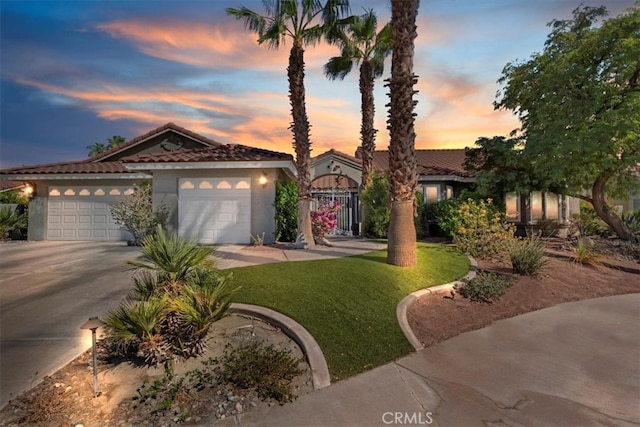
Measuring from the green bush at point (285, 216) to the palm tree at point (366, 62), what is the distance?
168 inches

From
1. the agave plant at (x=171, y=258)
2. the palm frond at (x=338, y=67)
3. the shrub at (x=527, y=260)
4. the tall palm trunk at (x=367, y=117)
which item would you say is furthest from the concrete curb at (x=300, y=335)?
the palm frond at (x=338, y=67)

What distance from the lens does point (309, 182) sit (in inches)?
476

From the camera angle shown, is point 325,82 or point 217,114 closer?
point 217,114

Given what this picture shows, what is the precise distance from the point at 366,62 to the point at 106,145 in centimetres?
3238

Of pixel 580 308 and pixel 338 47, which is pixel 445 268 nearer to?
pixel 580 308

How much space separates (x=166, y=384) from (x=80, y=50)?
36.6 feet

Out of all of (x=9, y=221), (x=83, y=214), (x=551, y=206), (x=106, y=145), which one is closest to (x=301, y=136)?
(x=83, y=214)

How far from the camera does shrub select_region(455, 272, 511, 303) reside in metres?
6.92

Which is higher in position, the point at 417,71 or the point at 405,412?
the point at 417,71

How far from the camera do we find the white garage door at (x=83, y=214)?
16.2 meters

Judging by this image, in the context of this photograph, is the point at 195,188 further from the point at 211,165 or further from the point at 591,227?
the point at 591,227

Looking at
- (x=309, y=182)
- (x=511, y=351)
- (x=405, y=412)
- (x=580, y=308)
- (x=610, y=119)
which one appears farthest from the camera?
(x=309, y=182)

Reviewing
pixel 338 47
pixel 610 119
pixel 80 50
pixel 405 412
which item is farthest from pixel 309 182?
pixel 610 119

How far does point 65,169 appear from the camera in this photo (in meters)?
16.3
